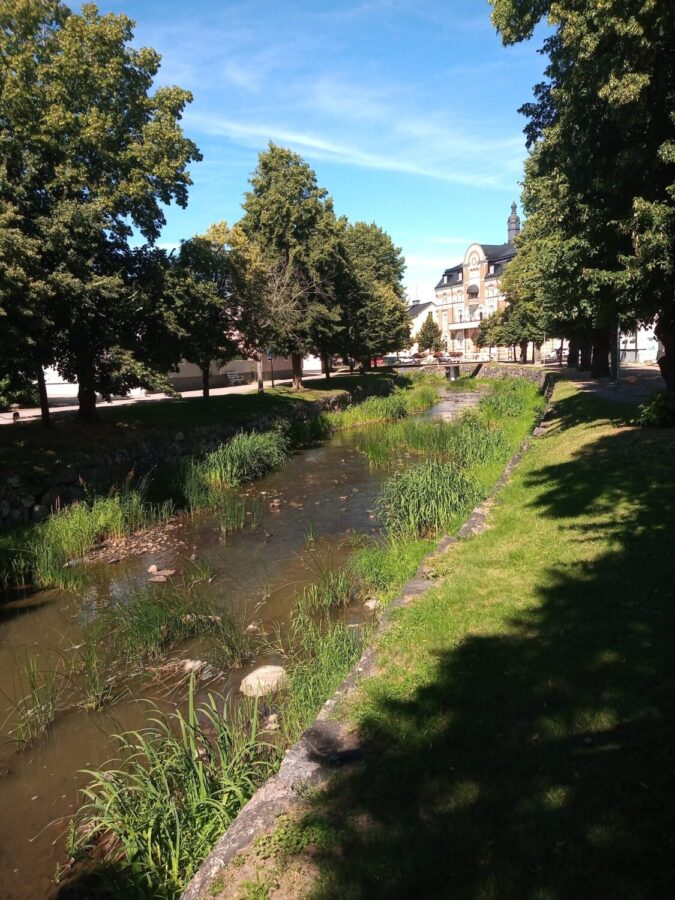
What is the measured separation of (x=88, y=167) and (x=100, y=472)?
762 cm

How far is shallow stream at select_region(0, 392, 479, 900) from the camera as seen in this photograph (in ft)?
14.6

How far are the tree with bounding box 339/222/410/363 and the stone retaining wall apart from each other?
1600cm

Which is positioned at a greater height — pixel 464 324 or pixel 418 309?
pixel 418 309

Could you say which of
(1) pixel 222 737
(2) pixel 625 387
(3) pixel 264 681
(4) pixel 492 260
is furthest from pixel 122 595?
(4) pixel 492 260

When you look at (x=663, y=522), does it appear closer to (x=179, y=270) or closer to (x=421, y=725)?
(x=421, y=725)

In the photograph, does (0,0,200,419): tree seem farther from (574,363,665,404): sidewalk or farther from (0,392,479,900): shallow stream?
(574,363,665,404): sidewalk

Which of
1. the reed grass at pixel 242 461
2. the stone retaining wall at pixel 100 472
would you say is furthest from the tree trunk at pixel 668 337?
the stone retaining wall at pixel 100 472

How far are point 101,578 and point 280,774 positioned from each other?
702 cm

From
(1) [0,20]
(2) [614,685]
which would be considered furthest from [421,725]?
(1) [0,20]

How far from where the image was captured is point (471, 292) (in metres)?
87.6

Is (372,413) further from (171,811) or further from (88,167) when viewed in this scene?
(171,811)

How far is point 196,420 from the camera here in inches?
768

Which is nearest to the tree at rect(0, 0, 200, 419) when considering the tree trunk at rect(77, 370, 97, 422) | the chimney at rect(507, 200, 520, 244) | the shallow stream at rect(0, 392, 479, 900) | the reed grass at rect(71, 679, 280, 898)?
the tree trunk at rect(77, 370, 97, 422)

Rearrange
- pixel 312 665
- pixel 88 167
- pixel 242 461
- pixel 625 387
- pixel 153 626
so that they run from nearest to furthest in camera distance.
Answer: pixel 312 665
pixel 153 626
pixel 88 167
pixel 242 461
pixel 625 387
